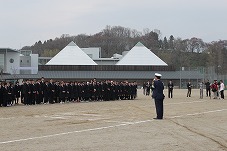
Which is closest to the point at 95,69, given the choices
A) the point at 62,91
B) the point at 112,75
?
the point at 112,75

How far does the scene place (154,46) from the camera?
162 m

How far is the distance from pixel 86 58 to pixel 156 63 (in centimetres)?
1583

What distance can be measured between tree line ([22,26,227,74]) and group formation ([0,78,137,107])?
7727cm

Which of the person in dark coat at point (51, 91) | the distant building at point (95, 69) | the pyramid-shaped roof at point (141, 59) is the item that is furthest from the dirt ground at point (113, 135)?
the pyramid-shaped roof at point (141, 59)

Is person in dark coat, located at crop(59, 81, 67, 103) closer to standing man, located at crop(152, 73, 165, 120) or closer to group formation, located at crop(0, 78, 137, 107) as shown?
group formation, located at crop(0, 78, 137, 107)

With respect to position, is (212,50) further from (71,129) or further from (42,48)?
(71,129)

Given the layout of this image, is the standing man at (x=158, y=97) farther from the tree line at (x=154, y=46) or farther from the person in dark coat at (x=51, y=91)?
the tree line at (x=154, y=46)

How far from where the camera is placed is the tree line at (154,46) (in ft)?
377

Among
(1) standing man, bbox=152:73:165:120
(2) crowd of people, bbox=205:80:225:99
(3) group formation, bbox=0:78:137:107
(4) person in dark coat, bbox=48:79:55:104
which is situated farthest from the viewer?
(2) crowd of people, bbox=205:80:225:99

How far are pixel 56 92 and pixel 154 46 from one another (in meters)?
136

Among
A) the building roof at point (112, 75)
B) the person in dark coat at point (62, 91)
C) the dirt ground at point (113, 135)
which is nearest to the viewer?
the dirt ground at point (113, 135)

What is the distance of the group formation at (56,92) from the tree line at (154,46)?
253 ft

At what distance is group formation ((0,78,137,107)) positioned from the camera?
25597 mm

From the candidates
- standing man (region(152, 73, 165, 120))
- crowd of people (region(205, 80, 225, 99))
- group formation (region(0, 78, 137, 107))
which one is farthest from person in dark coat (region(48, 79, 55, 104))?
crowd of people (region(205, 80, 225, 99))
